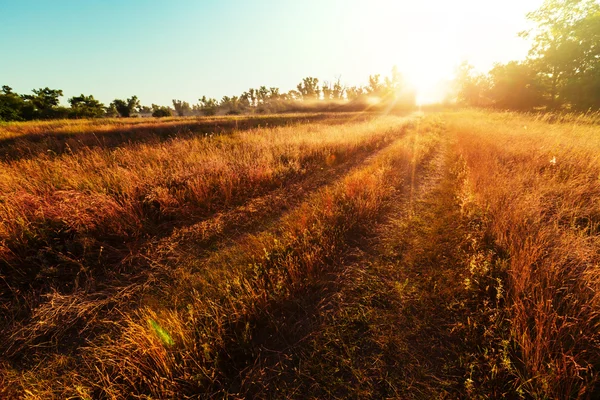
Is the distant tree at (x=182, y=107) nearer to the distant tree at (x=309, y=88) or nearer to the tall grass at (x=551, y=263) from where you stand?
the distant tree at (x=309, y=88)

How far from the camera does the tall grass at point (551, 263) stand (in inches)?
64.8

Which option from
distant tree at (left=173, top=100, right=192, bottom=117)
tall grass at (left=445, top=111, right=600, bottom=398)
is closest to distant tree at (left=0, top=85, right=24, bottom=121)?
tall grass at (left=445, top=111, right=600, bottom=398)

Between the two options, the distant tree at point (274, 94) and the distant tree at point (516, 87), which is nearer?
the distant tree at point (516, 87)

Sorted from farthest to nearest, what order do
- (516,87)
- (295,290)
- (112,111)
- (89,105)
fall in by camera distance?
(112,111) → (89,105) → (516,87) → (295,290)

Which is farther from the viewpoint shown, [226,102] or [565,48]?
[226,102]

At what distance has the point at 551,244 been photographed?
286cm

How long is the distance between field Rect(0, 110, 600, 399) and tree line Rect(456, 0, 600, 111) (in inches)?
1536

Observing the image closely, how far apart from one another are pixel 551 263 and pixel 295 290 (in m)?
2.99

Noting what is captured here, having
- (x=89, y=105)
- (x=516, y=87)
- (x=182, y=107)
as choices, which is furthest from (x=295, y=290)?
(x=182, y=107)

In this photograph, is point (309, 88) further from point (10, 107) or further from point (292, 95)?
point (10, 107)

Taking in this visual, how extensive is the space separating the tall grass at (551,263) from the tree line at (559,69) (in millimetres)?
37575

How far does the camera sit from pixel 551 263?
2.34 metres

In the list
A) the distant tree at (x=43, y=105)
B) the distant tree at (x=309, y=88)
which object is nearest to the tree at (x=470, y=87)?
the distant tree at (x=309, y=88)

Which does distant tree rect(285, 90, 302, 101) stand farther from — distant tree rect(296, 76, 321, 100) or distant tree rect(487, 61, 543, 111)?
distant tree rect(487, 61, 543, 111)
